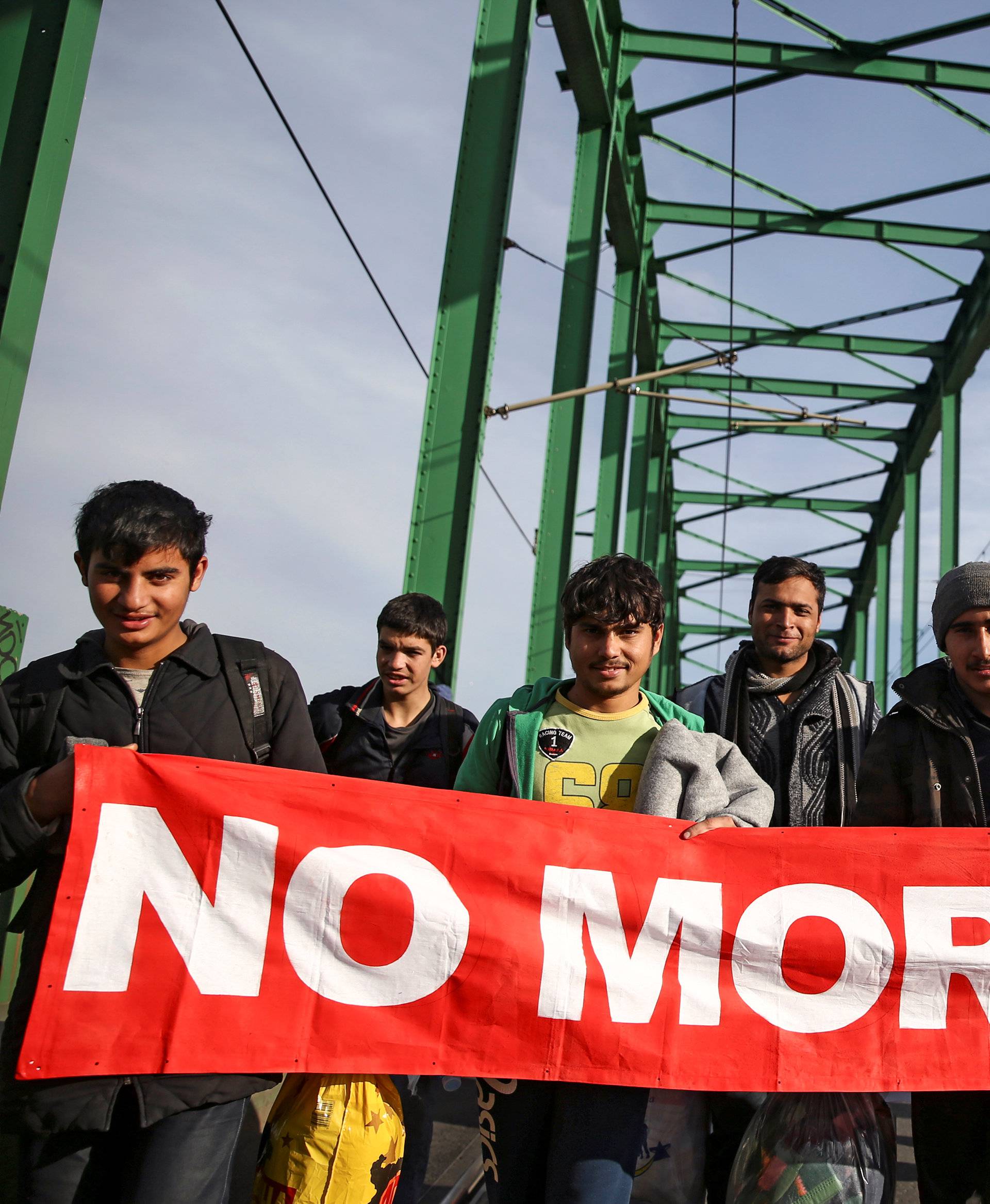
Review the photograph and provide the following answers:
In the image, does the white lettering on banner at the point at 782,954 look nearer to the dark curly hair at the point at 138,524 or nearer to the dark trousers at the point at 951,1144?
the dark trousers at the point at 951,1144

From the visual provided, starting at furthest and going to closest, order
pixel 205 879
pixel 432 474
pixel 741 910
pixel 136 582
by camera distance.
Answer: pixel 432 474
pixel 741 910
pixel 205 879
pixel 136 582

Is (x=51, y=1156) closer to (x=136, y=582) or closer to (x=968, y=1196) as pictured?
(x=136, y=582)

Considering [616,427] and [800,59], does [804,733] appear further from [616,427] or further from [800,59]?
[616,427]

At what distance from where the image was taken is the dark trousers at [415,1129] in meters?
3.39

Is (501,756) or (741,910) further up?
(501,756)

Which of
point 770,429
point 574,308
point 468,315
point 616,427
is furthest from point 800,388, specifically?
point 468,315

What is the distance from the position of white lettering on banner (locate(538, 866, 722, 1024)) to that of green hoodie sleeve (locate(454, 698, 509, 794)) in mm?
295

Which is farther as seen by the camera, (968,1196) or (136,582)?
(968,1196)

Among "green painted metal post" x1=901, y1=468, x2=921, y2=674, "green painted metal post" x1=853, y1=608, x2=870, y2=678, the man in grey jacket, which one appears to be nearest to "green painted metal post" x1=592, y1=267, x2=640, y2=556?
"green painted metal post" x1=901, y1=468, x2=921, y2=674

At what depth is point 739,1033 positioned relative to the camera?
2.89 m

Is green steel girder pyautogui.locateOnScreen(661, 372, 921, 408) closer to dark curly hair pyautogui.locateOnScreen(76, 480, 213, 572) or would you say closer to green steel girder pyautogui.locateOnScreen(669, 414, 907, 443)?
green steel girder pyautogui.locateOnScreen(669, 414, 907, 443)

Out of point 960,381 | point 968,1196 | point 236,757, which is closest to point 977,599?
point 968,1196

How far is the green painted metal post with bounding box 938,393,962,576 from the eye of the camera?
19172 millimetres

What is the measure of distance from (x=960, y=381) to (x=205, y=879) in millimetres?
20143
